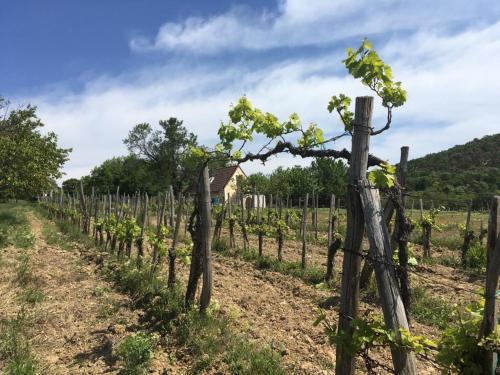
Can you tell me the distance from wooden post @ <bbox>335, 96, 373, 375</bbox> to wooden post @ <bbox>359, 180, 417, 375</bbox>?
0.11 m

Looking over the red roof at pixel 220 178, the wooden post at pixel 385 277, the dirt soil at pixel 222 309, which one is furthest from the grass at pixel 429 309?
the red roof at pixel 220 178

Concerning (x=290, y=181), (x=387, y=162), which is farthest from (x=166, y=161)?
(x=387, y=162)

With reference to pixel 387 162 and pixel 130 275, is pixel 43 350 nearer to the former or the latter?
pixel 130 275

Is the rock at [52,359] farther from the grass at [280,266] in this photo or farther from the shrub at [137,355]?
the grass at [280,266]

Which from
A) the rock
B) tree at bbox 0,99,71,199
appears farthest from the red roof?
the rock

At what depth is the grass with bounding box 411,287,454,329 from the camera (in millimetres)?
6309

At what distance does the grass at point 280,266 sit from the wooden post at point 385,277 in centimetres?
549

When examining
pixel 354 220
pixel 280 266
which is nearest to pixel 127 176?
pixel 280 266

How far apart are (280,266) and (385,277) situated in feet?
23.2

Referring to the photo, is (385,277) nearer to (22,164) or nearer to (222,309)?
(222,309)

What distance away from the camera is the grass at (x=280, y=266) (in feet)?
29.1

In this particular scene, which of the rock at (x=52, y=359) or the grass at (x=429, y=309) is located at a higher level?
the grass at (x=429, y=309)

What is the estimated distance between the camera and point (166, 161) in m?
56.8

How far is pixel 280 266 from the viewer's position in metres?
9.92
